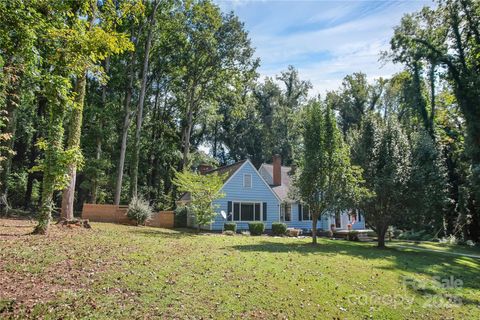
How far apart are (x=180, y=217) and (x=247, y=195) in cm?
525

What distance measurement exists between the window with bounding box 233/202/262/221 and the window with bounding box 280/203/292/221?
2.71 metres

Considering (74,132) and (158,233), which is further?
(158,233)

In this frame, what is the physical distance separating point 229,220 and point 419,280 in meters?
15.8

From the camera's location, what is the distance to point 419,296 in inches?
367

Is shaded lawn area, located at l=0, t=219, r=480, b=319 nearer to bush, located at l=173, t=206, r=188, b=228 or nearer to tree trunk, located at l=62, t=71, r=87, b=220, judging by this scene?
tree trunk, located at l=62, t=71, r=87, b=220

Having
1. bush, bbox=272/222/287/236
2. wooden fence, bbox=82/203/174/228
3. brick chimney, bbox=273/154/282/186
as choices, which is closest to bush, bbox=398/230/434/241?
brick chimney, bbox=273/154/282/186

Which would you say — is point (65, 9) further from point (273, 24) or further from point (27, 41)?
point (273, 24)

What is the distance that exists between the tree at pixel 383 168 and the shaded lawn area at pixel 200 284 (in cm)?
491

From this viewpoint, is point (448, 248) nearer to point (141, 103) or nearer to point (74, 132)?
point (74, 132)

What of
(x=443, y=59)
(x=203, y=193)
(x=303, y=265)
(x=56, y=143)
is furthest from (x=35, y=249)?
(x=443, y=59)

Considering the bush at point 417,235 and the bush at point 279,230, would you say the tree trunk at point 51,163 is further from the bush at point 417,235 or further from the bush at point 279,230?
the bush at point 417,235

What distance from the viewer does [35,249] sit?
919cm

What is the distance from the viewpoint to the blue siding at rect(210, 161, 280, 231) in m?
24.9

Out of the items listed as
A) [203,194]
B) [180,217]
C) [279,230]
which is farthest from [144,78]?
[279,230]
